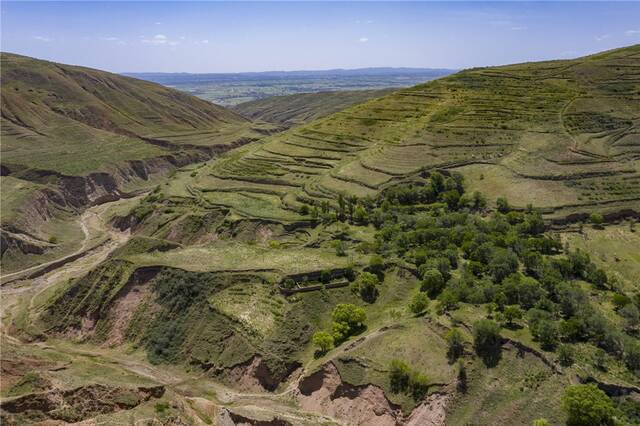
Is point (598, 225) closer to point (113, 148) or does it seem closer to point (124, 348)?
point (124, 348)

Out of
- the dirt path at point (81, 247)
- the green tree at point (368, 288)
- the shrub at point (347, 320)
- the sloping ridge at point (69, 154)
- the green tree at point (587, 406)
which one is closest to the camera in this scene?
the green tree at point (587, 406)

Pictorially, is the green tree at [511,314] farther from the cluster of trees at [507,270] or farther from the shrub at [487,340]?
the shrub at [487,340]

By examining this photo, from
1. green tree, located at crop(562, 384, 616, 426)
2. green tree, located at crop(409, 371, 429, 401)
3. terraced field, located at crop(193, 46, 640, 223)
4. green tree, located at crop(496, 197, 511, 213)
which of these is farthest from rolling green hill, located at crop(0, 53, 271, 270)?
green tree, located at crop(562, 384, 616, 426)

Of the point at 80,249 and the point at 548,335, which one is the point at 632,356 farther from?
the point at 80,249

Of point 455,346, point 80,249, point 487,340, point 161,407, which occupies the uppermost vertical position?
point 487,340

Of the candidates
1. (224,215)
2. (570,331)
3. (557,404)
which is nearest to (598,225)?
(570,331)

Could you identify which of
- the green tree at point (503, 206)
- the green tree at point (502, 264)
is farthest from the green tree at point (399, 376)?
the green tree at point (503, 206)

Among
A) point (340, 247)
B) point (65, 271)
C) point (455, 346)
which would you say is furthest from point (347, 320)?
point (65, 271)

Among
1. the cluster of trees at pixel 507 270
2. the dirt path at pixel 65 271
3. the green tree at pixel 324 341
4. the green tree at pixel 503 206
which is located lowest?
the dirt path at pixel 65 271

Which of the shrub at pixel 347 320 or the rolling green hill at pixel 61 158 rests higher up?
the rolling green hill at pixel 61 158
